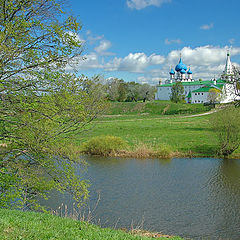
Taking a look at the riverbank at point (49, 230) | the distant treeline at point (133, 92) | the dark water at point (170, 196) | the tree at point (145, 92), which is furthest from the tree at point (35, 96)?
the tree at point (145, 92)

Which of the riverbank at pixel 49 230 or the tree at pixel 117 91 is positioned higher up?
the tree at pixel 117 91

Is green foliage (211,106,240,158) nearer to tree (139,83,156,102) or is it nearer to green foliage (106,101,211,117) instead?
green foliage (106,101,211,117)

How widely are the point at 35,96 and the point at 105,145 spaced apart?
62.2 ft

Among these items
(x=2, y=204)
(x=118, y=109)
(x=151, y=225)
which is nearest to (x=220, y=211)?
(x=151, y=225)

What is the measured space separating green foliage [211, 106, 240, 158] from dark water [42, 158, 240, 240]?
239 cm

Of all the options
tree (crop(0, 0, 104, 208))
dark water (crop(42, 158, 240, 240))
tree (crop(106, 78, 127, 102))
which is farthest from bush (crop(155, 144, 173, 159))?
tree (crop(106, 78, 127, 102))

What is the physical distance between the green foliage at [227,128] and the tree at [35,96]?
62.8ft

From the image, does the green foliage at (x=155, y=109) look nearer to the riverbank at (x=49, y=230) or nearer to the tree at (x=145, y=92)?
the tree at (x=145, y=92)

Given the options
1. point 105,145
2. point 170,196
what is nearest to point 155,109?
point 105,145

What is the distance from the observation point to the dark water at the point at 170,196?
534 inches

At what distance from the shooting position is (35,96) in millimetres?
9992

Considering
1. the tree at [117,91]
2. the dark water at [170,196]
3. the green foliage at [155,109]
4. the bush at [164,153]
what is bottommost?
the dark water at [170,196]

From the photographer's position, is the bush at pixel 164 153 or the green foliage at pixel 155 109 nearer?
the bush at pixel 164 153

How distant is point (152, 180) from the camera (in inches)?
819
